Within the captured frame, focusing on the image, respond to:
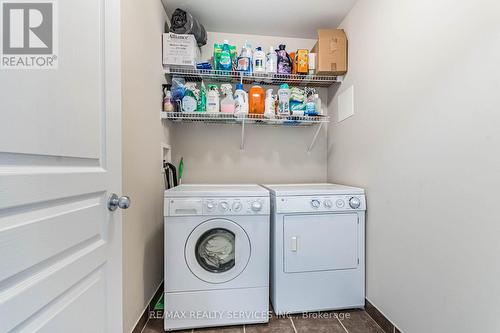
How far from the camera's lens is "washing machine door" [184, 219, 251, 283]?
4.98 feet

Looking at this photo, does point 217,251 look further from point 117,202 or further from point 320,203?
point 117,202

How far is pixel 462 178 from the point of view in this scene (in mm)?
1035

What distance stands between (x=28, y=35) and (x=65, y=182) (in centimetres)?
39

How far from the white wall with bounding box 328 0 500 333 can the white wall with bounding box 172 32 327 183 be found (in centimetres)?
71

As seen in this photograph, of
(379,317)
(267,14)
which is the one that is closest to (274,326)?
(379,317)

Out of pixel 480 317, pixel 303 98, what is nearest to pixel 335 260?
pixel 480 317

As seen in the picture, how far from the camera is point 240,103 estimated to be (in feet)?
6.45

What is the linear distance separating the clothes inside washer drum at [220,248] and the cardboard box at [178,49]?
1421 millimetres

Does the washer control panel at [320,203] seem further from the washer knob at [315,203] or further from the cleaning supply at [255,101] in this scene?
the cleaning supply at [255,101]

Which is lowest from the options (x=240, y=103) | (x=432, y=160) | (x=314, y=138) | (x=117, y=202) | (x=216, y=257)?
(x=216, y=257)

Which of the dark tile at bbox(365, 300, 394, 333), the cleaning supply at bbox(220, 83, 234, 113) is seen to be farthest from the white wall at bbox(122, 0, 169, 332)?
the dark tile at bbox(365, 300, 394, 333)

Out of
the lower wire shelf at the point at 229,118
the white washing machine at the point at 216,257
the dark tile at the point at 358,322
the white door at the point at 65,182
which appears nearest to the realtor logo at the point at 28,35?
the white door at the point at 65,182

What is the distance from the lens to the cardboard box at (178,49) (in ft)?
6.18

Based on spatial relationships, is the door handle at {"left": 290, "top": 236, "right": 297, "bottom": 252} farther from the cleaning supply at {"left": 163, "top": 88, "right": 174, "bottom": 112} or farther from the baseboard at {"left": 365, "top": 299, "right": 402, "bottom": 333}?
the cleaning supply at {"left": 163, "top": 88, "right": 174, "bottom": 112}
